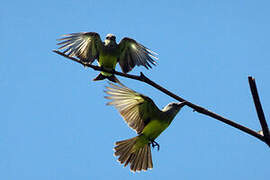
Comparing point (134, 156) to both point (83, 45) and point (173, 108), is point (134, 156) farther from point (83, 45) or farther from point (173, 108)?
point (83, 45)

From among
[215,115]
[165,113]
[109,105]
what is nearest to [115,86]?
[109,105]

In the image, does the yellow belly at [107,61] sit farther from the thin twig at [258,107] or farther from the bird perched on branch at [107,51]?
the thin twig at [258,107]

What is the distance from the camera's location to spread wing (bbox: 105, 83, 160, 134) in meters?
5.66

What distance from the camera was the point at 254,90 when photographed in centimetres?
391

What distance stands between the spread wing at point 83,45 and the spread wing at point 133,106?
279 cm

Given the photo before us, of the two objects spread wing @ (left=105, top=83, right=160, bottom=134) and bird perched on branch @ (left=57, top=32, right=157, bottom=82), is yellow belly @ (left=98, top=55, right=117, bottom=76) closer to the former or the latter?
bird perched on branch @ (left=57, top=32, right=157, bottom=82)

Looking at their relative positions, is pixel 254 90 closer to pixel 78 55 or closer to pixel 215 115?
pixel 215 115

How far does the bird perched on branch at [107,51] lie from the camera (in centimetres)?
825

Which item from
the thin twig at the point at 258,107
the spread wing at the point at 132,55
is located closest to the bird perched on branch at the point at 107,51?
the spread wing at the point at 132,55

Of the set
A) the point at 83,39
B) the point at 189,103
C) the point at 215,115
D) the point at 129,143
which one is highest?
the point at 83,39

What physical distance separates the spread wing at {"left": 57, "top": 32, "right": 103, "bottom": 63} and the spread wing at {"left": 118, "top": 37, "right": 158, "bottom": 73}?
60cm

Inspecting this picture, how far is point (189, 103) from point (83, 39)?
15.2 feet

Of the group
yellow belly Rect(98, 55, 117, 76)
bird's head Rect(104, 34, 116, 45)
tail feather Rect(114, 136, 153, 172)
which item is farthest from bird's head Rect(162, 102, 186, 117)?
bird's head Rect(104, 34, 116, 45)

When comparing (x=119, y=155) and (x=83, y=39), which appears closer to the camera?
(x=119, y=155)
